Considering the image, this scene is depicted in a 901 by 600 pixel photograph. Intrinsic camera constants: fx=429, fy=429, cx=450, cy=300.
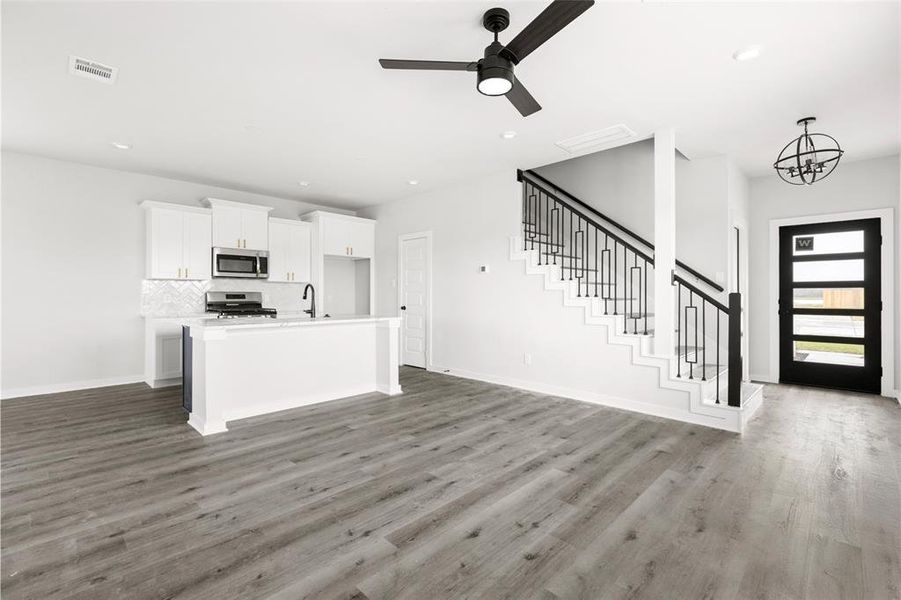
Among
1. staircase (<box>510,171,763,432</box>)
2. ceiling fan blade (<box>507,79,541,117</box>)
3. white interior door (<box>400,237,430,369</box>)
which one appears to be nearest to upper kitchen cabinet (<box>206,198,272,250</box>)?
white interior door (<box>400,237,430,369</box>)

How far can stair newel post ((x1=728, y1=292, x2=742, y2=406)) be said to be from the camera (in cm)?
376

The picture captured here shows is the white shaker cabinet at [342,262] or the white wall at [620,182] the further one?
the white shaker cabinet at [342,262]

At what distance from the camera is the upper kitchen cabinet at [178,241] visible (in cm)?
553

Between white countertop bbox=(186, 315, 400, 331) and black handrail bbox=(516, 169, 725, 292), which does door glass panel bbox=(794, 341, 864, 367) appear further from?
white countertop bbox=(186, 315, 400, 331)

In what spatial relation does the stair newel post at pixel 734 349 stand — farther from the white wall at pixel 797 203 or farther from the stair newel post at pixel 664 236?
the white wall at pixel 797 203

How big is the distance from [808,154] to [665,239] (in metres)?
1.62

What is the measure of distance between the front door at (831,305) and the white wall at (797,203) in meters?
0.17

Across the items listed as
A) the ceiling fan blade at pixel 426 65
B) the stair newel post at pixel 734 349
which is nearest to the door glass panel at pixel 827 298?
the stair newel post at pixel 734 349

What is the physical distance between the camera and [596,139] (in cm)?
445

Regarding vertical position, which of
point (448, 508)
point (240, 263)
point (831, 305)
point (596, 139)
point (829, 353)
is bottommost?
point (448, 508)

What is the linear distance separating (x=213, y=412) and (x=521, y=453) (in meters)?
2.62

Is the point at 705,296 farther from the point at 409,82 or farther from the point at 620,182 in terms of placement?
the point at 409,82

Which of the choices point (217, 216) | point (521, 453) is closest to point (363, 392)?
point (521, 453)

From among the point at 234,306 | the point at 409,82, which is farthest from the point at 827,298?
the point at 234,306
